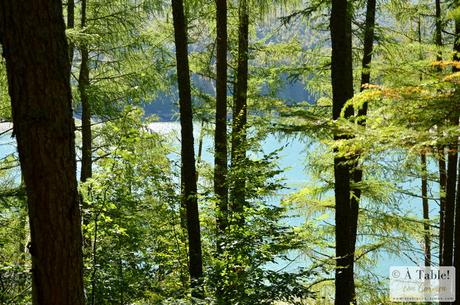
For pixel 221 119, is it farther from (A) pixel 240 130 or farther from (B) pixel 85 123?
(B) pixel 85 123

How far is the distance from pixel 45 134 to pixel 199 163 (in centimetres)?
695

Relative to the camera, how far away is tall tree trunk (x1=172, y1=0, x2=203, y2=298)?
6156mm

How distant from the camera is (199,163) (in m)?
9.59

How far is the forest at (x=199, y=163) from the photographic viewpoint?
2703 millimetres

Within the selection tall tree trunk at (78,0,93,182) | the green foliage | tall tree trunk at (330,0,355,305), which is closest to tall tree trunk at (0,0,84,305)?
the green foliage

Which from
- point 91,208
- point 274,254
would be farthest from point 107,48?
point 274,254

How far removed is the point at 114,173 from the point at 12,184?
19.4 ft

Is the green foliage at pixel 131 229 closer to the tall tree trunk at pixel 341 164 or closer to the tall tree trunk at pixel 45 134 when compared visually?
the tall tree trunk at pixel 45 134

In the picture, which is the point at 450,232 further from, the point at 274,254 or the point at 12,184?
the point at 12,184

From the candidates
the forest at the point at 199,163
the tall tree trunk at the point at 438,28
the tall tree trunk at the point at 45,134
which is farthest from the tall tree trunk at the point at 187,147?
the tall tree trunk at the point at 438,28

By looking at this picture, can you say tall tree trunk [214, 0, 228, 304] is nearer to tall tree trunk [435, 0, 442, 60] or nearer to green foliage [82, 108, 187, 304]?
green foliage [82, 108, 187, 304]

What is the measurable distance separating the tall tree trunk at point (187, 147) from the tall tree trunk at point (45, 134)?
3382mm

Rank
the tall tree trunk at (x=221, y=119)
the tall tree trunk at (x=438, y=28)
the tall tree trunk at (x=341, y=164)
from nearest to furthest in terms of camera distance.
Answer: the tall tree trunk at (x=341, y=164)
the tall tree trunk at (x=221, y=119)
the tall tree trunk at (x=438, y=28)

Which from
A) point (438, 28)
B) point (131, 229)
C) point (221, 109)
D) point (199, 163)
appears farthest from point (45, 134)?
point (438, 28)
